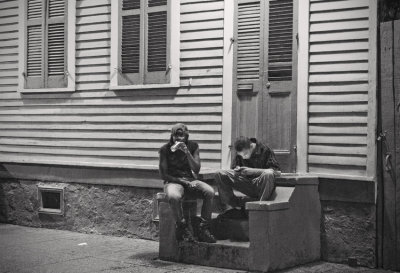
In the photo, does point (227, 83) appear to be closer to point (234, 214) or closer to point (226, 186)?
point (226, 186)

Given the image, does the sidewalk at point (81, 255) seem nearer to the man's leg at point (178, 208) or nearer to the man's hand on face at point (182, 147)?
the man's leg at point (178, 208)

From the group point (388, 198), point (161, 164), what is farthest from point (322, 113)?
point (161, 164)

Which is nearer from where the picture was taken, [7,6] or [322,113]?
[322,113]

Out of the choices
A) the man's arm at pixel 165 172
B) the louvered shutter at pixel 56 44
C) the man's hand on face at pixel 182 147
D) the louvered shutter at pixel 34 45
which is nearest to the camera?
the man's hand on face at pixel 182 147

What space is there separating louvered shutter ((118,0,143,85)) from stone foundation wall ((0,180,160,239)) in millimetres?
2011

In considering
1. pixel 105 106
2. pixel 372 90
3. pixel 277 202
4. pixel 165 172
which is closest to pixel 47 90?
pixel 105 106

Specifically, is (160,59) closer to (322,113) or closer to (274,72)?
(274,72)

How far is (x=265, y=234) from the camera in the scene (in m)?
7.97

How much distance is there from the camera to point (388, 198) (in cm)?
856

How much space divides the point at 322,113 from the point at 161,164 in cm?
245

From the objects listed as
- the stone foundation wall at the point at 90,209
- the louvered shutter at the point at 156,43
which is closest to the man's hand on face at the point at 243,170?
the stone foundation wall at the point at 90,209

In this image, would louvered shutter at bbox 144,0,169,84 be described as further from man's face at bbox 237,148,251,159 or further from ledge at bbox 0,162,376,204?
man's face at bbox 237,148,251,159

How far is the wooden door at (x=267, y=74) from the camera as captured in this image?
9.41 m

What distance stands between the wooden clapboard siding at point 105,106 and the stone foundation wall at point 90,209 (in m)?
0.51
